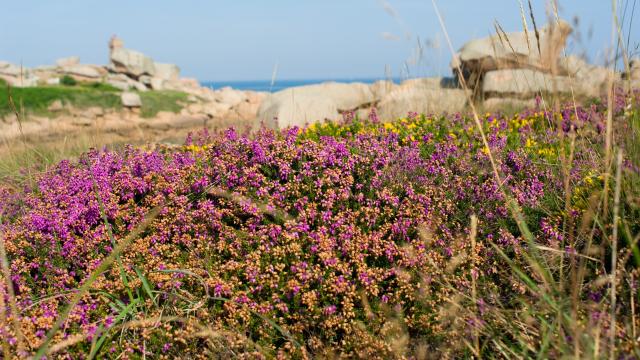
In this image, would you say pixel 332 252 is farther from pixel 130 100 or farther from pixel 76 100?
pixel 76 100

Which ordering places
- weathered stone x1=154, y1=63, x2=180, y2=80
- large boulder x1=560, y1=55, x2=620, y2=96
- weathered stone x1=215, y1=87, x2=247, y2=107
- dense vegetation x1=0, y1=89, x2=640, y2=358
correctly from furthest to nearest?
weathered stone x1=154, y1=63, x2=180, y2=80
weathered stone x1=215, y1=87, x2=247, y2=107
large boulder x1=560, y1=55, x2=620, y2=96
dense vegetation x1=0, y1=89, x2=640, y2=358

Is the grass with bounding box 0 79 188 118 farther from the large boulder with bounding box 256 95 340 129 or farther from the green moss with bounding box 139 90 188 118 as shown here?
the large boulder with bounding box 256 95 340 129

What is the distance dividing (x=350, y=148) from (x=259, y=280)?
5.44ft

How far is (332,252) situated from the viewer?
3277 millimetres

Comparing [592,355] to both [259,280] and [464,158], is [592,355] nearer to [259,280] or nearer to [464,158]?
[259,280]

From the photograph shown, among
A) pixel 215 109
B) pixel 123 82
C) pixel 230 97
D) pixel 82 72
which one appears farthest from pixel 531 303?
pixel 82 72

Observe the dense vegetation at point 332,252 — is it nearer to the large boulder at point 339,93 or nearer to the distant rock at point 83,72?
the large boulder at point 339,93

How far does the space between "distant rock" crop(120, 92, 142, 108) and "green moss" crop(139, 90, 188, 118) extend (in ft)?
0.92

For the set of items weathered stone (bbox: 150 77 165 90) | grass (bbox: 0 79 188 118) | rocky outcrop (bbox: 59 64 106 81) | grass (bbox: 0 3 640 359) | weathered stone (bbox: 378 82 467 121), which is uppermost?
rocky outcrop (bbox: 59 64 106 81)

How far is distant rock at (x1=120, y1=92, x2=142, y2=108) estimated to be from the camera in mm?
21156

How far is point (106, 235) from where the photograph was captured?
3.77m

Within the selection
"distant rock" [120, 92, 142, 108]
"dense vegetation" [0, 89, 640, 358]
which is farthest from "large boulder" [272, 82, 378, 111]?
"distant rock" [120, 92, 142, 108]

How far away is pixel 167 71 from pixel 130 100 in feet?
53.3

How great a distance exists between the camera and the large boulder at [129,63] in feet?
106
